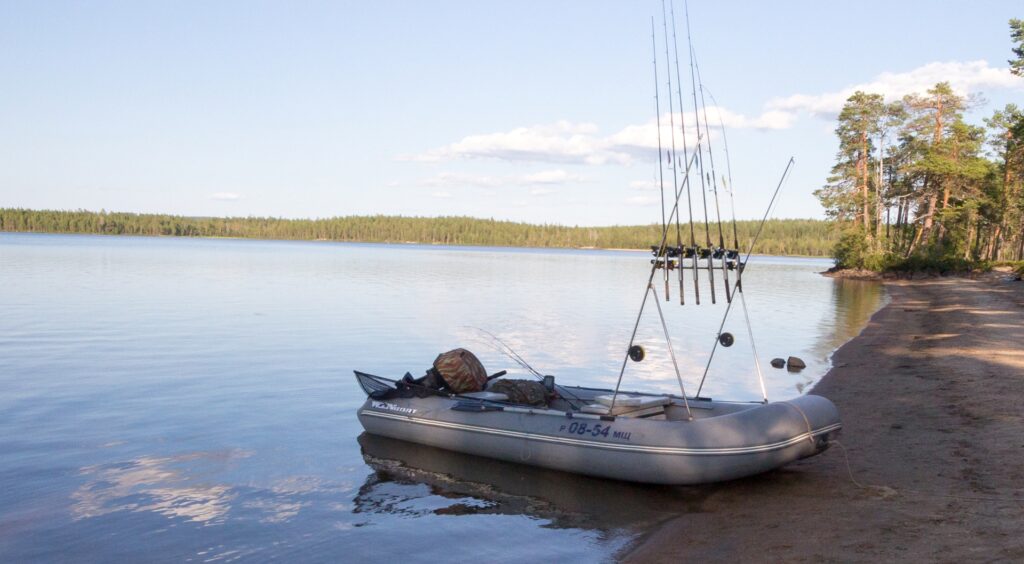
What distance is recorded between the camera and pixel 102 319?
24.4 meters

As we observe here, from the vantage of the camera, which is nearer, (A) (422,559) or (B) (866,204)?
(A) (422,559)

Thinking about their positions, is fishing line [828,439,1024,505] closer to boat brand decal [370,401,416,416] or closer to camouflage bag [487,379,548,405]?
camouflage bag [487,379,548,405]

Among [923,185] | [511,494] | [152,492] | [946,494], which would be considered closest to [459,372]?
[511,494]

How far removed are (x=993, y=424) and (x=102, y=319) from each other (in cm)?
2322

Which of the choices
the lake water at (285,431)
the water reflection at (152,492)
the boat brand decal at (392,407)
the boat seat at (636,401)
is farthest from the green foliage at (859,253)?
the water reflection at (152,492)

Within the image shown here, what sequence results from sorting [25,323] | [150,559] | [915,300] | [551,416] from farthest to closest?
1. [915,300]
2. [25,323]
3. [551,416]
4. [150,559]

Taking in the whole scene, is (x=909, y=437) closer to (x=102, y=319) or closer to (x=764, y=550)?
(x=764, y=550)

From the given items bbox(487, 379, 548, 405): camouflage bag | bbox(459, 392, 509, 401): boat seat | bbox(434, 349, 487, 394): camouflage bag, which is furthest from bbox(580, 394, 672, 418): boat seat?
bbox(434, 349, 487, 394): camouflage bag

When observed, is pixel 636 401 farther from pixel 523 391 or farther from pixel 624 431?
pixel 523 391

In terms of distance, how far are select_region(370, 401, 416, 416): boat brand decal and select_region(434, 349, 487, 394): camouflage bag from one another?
0.62 meters

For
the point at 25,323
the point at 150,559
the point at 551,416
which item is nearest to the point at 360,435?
the point at 551,416

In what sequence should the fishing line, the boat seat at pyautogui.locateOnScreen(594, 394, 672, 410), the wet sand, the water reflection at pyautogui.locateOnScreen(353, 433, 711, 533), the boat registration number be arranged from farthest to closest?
the boat seat at pyautogui.locateOnScreen(594, 394, 672, 410) < the boat registration number < the water reflection at pyautogui.locateOnScreen(353, 433, 711, 533) < the fishing line < the wet sand

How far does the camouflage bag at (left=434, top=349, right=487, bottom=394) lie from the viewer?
1118 cm

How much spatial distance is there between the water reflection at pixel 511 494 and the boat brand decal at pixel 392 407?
65 centimetres
